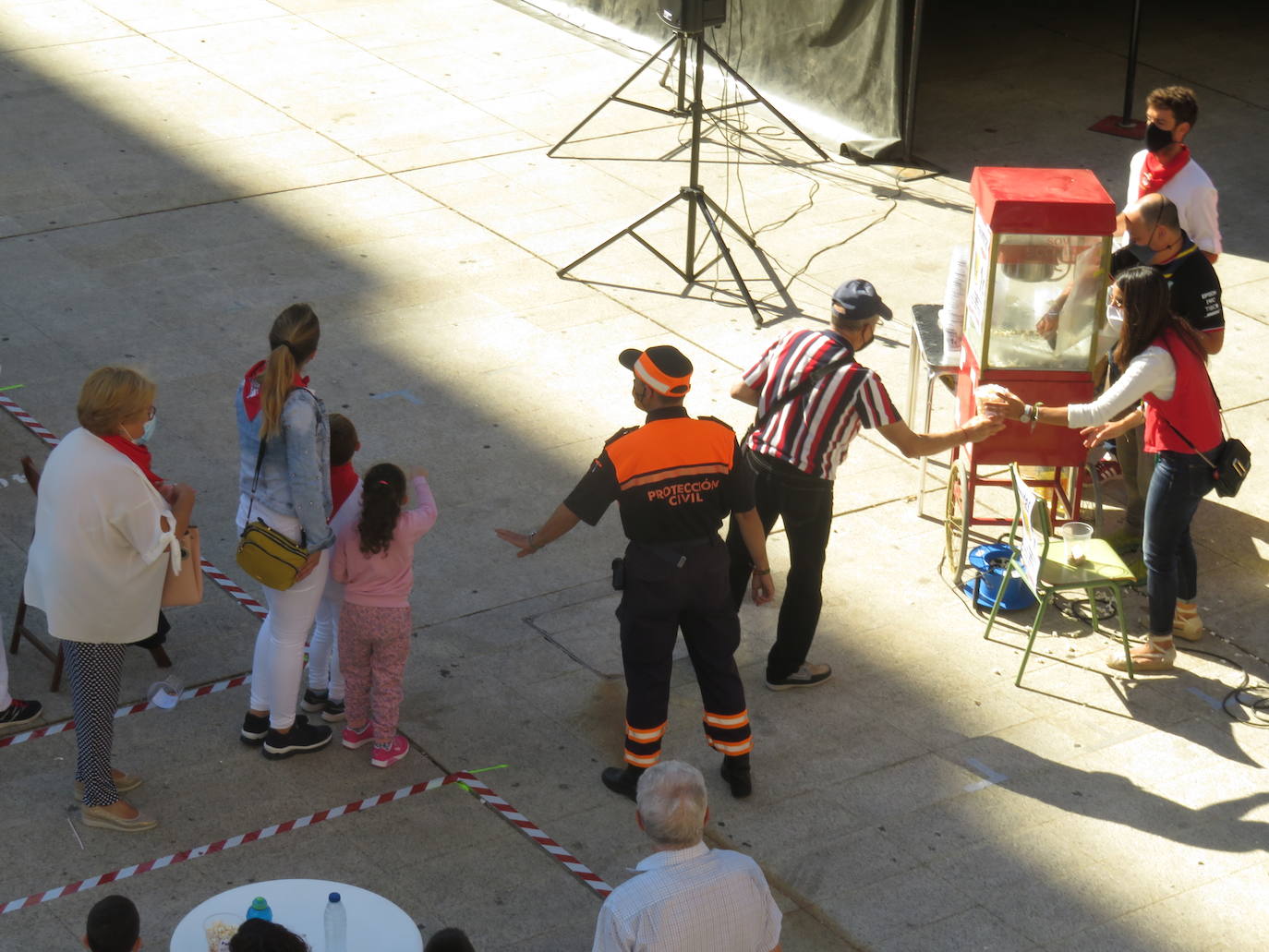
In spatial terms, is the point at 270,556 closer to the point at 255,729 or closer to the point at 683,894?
the point at 255,729

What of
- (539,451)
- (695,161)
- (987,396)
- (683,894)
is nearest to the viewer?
(683,894)

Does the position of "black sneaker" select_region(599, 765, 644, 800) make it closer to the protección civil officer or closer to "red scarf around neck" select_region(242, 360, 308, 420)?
the protección civil officer

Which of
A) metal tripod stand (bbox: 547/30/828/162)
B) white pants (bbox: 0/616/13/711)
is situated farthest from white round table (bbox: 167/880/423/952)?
metal tripod stand (bbox: 547/30/828/162)

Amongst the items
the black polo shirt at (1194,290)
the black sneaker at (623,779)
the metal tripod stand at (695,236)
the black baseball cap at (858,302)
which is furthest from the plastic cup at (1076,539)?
the metal tripod stand at (695,236)

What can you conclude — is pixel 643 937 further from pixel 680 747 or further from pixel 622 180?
pixel 622 180

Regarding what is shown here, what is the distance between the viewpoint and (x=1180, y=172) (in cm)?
870

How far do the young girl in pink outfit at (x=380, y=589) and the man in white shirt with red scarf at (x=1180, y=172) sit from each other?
14.9ft

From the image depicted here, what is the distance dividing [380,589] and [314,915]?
5.62 feet

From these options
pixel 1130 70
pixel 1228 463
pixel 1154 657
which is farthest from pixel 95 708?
pixel 1130 70

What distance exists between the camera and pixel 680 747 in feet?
22.5

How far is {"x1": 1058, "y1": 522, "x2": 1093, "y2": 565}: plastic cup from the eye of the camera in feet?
24.2

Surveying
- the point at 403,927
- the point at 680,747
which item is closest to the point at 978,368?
the point at 680,747

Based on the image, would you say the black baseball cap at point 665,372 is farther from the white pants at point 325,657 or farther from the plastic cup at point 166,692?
the plastic cup at point 166,692

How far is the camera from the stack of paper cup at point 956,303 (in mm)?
8328
